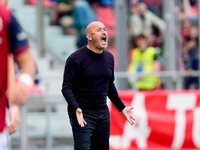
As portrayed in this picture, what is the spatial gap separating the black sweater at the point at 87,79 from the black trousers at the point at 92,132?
0.09 meters

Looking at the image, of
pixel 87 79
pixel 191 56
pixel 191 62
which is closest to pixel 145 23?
pixel 191 56

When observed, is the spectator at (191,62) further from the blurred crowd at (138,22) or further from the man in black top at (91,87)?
the man in black top at (91,87)

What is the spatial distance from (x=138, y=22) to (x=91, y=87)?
5.49m

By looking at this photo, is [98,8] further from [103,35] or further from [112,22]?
[103,35]

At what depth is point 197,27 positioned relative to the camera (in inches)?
442

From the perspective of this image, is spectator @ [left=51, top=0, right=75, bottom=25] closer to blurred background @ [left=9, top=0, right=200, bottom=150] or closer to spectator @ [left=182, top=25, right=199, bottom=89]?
blurred background @ [left=9, top=0, right=200, bottom=150]

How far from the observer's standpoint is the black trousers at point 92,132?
597 centimetres

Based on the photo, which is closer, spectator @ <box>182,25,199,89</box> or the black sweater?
the black sweater

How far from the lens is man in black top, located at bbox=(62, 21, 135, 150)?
5.96 m

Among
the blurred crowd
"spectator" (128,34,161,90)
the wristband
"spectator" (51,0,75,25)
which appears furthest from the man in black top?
"spectator" (51,0,75,25)

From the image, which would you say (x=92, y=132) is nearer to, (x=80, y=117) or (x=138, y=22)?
(x=80, y=117)

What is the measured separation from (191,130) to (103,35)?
13.7ft

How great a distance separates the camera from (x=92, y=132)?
608 centimetres

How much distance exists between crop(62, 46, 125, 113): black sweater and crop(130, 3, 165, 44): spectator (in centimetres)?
516
